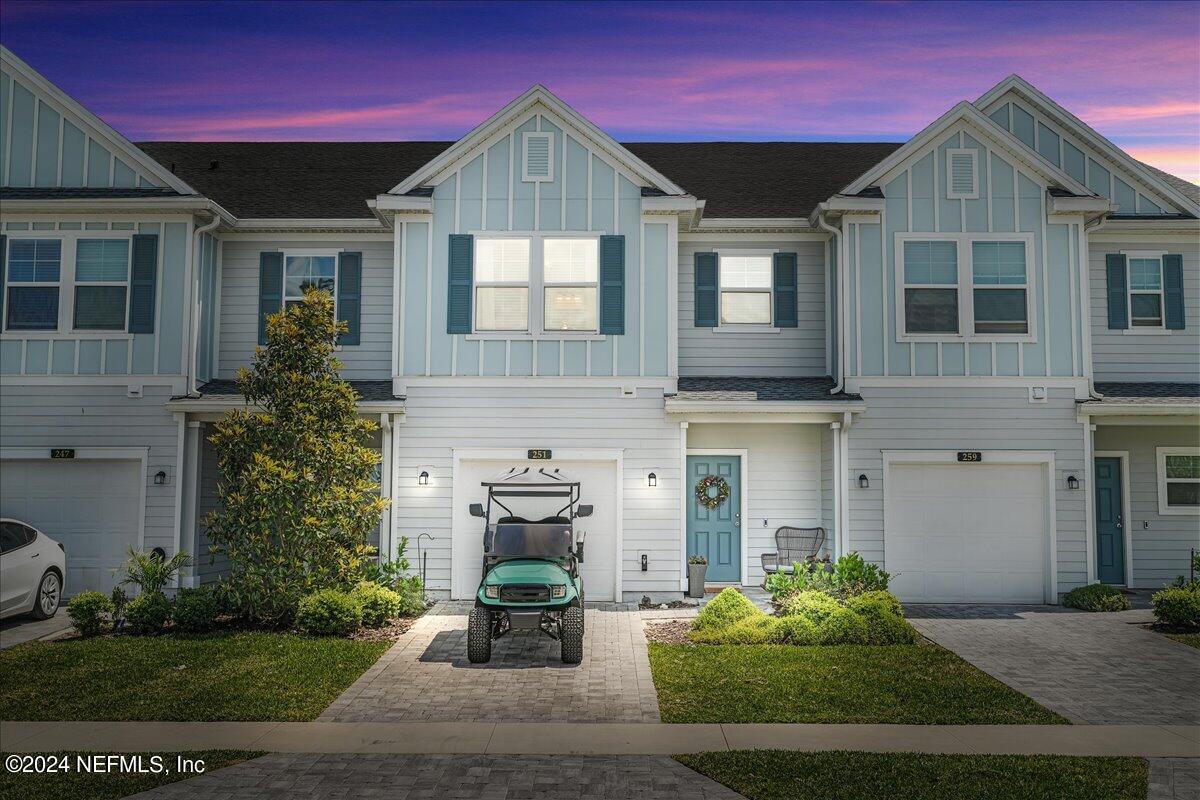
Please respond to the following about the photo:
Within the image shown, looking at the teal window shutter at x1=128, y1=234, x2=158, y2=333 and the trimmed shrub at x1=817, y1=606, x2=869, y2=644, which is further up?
the teal window shutter at x1=128, y1=234, x2=158, y2=333

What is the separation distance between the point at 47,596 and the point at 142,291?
509cm

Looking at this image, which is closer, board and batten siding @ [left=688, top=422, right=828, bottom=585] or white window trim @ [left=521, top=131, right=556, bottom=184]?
white window trim @ [left=521, top=131, right=556, bottom=184]

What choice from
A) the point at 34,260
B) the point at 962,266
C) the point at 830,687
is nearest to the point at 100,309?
the point at 34,260

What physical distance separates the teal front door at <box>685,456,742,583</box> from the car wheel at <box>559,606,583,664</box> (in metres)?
5.92

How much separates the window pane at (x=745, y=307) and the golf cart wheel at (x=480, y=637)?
25.9ft

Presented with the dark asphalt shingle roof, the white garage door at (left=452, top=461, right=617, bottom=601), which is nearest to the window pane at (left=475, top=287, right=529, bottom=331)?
the white garage door at (left=452, top=461, right=617, bottom=601)

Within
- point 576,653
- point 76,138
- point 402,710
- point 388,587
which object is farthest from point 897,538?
point 76,138

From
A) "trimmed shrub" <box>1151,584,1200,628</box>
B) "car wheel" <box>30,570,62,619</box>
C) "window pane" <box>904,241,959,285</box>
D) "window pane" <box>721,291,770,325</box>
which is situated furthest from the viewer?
"window pane" <box>721,291,770,325</box>

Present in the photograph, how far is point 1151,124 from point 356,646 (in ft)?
46.0

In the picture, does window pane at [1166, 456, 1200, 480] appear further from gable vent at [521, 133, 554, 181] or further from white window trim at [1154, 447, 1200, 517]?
gable vent at [521, 133, 554, 181]

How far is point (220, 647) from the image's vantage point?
37.2 ft

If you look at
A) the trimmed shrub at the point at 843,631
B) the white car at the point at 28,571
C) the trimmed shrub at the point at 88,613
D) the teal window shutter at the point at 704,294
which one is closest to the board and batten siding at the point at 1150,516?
the teal window shutter at the point at 704,294

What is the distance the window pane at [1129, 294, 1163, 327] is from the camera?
16.9 meters

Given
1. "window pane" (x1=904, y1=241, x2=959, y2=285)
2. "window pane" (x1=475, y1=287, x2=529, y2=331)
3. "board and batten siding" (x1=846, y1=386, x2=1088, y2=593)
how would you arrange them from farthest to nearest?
"window pane" (x1=904, y1=241, x2=959, y2=285) → "window pane" (x1=475, y1=287, x2=529, y2=331) → "board and batten siding" (x1=846, y1=386, x2=1088, y2=593)
